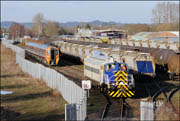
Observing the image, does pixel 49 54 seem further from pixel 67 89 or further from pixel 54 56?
pixel 67 89

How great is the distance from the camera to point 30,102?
23.4 meters

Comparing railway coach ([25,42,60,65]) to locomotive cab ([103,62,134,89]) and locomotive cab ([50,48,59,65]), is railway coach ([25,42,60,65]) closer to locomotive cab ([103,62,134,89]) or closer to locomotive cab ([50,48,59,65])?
locomotive cab ([50,48,59,65])

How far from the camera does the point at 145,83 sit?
93.6 feet

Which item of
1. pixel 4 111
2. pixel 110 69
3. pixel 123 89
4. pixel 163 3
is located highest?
pixel 163 3

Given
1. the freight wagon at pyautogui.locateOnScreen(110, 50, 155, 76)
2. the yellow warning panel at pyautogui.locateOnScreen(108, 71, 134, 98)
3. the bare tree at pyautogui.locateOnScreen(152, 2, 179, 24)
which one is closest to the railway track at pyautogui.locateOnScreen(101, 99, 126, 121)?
the yellow warning panel at pyautogui.locateOnScreen(108, 71, 134, 98)

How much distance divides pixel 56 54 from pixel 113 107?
993 inches

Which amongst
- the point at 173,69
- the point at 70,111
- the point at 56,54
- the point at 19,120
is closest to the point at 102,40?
the point at 56,54

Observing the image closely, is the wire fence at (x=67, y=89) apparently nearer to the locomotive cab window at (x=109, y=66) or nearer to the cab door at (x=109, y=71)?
the cab door at (x=109, y=71)

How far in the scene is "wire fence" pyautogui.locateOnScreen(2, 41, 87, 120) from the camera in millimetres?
13086

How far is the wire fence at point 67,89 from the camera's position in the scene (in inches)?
515

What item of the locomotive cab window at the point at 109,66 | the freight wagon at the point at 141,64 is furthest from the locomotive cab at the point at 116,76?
the freight wagon at the point at 141,64

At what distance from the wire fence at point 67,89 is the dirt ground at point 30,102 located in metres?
0.65

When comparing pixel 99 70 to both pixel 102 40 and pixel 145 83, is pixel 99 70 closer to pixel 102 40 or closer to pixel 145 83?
pixel 145 83

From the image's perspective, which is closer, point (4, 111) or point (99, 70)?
point (4, 111)
